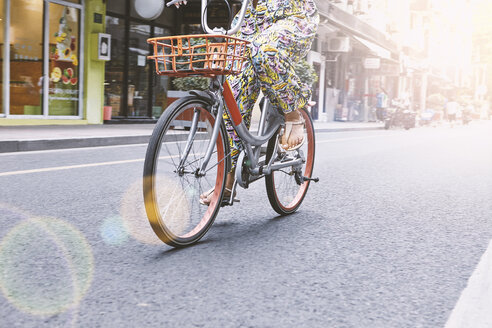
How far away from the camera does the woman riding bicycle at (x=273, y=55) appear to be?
3.30m

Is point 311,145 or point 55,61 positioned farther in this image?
point 55,61

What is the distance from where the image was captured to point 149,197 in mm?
2600

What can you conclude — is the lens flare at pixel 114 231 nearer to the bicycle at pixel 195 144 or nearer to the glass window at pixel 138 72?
the bicycle at pixel 195 144

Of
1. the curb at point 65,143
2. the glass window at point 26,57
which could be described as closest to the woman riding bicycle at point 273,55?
the curb at point 65,143

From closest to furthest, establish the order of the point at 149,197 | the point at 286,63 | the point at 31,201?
1. the point at 149,197
2. the point at 286,63
3. the point at 31,201

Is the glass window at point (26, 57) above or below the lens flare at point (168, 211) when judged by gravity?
above

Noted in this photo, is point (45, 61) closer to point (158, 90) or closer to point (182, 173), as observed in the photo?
point (158, 90)

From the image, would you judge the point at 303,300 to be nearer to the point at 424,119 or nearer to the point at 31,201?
the point at 31,201

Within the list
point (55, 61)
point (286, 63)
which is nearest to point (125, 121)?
point (55, 61)

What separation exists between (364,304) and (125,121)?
12.7m

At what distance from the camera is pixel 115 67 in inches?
563

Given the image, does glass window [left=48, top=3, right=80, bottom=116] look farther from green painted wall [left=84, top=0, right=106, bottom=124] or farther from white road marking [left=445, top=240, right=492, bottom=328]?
white road marking [left=445, top=240, right=492, bottom=328]

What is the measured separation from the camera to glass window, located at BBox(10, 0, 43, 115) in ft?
37.2

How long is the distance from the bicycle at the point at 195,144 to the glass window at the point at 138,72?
11.9 metres
